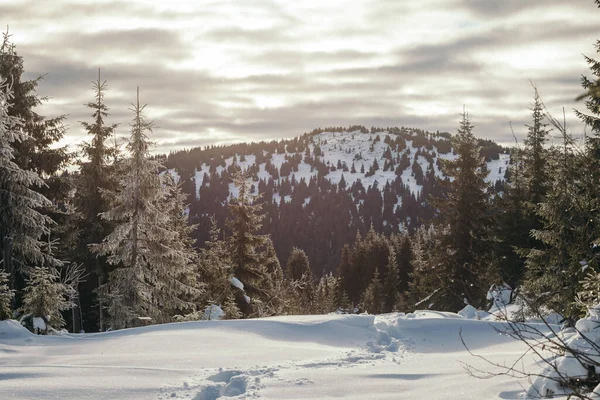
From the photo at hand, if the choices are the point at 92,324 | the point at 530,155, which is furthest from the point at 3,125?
the point at 530,155

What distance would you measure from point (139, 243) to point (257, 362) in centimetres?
1236

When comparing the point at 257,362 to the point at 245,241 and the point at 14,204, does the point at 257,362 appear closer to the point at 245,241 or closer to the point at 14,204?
the point at 14,204

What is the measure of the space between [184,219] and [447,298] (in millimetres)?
15395

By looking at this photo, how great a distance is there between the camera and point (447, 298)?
22375 mm

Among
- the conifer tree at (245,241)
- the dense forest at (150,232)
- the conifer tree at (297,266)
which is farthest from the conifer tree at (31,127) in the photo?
the conifer tree at (297,266)

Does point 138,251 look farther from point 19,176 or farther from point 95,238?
point 19,176

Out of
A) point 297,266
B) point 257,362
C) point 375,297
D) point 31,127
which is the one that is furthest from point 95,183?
point 297,266

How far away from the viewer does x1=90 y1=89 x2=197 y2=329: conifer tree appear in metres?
18.3

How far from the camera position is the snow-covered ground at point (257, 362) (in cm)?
617

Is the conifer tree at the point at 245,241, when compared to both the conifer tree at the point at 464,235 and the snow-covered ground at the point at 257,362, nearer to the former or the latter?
the conifer tree at the point at 464,235

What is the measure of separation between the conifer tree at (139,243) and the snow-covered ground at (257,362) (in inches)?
279

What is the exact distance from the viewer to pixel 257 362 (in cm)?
805

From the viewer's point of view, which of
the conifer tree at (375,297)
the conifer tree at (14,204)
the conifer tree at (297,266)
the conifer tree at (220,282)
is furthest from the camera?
the conifer tree at (297,266)

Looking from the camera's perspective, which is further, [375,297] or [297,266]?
[297,266]
